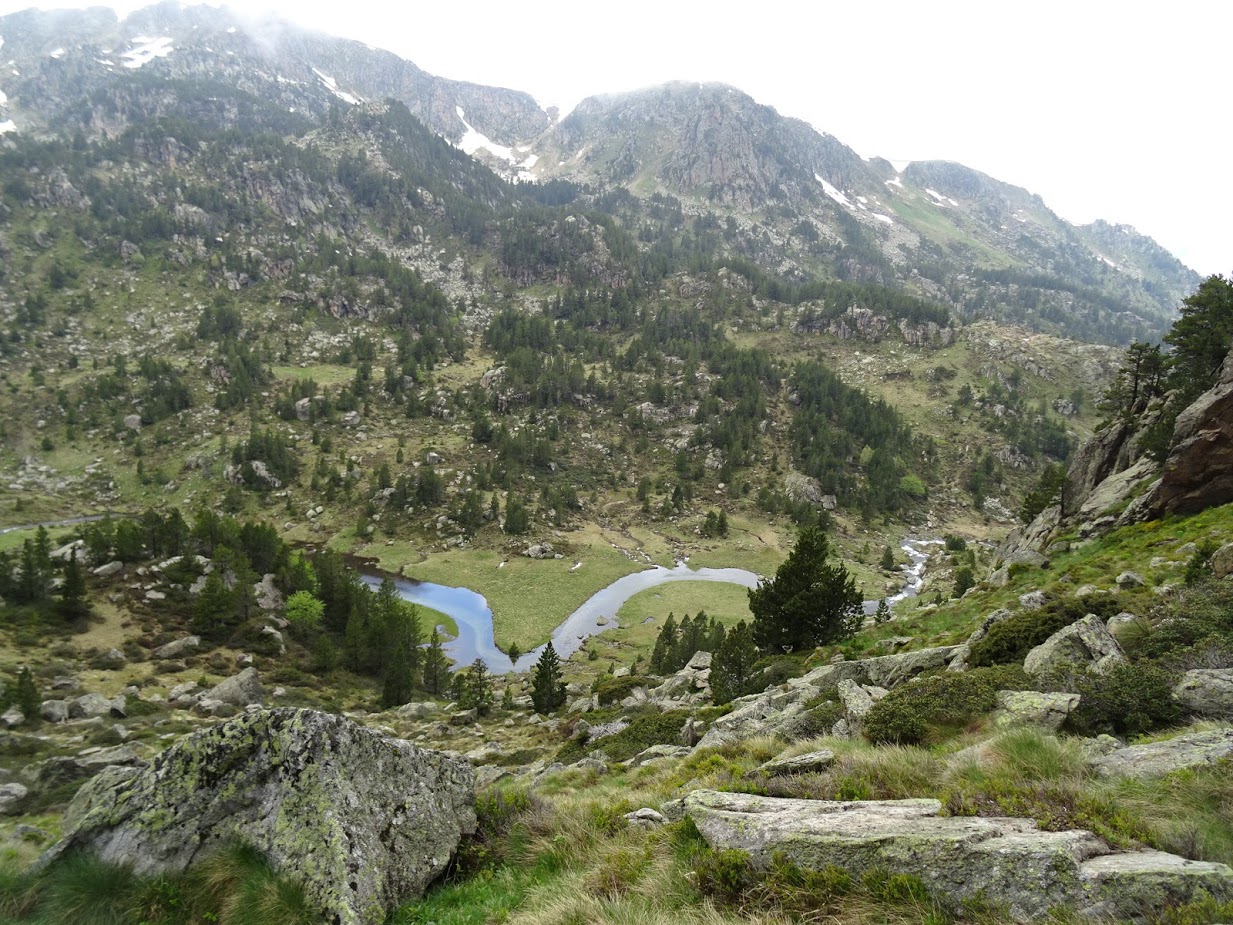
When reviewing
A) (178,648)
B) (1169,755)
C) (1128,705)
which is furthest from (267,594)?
(1169,755)

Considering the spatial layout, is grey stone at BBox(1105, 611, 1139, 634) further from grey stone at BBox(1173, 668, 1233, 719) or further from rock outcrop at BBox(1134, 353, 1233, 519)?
rock outcrop at BBox(1134, 353, 1233, 519)

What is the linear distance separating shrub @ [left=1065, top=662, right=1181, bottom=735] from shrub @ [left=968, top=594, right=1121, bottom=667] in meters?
6.64

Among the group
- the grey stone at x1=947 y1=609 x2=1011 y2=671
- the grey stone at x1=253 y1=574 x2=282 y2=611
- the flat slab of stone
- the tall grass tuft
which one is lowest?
the grey stone at x1=253 y1=574 x2=282 y2=611

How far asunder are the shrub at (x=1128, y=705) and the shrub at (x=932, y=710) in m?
1.83

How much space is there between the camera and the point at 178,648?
43.2 metres

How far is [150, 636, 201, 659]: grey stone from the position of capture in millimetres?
42625

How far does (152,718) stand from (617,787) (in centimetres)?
3310

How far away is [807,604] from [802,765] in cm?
2802

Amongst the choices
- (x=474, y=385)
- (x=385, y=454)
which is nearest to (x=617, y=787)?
(x=385, y=454)

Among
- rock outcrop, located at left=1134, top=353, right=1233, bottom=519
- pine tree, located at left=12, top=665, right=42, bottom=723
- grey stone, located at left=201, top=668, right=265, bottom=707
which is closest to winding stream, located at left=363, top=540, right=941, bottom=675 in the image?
grey stone, located at left=201, top=668, right=265, bottom=707

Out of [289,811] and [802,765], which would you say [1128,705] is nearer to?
[802,765]

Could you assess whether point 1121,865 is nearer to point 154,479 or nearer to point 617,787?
point 617,787

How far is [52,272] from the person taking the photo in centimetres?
15950

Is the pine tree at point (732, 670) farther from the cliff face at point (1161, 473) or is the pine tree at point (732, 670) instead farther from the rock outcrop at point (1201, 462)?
the rock outcrop at point (1201, 462)
